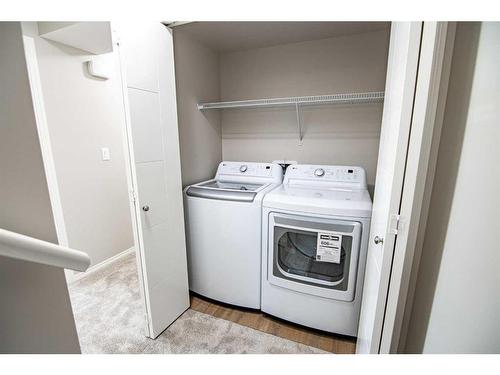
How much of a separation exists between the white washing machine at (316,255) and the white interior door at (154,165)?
0.67 metres

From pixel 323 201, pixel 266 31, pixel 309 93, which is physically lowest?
pixel 323 201

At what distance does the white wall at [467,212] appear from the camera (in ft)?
1.83

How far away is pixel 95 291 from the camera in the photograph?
6.75 ft

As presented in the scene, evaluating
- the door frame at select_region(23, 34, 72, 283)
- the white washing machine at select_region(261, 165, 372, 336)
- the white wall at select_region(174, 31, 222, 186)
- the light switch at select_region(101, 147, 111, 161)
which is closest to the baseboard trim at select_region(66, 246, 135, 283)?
the door frame at select_region(23, 34, 72, 283)

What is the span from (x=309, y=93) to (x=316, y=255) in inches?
58.2

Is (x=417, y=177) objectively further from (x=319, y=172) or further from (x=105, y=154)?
(x=105, y=154)

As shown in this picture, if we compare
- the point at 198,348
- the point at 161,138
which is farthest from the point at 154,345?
the point at 161,138

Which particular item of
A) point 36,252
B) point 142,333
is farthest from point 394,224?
point 142,333

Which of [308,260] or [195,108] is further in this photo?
[195,108]

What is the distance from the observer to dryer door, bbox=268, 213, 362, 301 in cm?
138

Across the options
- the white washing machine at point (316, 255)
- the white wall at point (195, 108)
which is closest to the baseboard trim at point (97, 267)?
the white wall at point (195, 108)

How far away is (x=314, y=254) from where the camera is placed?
155cm

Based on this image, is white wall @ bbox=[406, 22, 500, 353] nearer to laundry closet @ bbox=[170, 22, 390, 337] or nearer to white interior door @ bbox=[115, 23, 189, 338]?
laundry closet @ bbox=[170, 22, 390, 337]

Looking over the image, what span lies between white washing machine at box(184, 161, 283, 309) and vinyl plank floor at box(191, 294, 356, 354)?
84 mm
